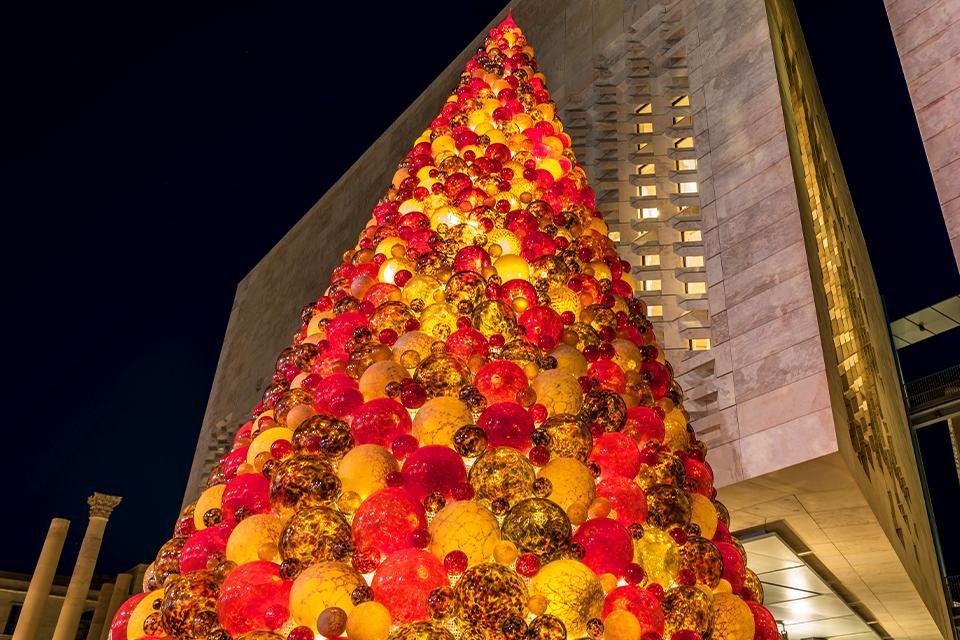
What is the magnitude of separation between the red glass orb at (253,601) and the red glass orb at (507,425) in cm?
77

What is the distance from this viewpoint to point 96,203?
75.5ft

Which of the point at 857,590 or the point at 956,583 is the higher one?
the point at 956,583

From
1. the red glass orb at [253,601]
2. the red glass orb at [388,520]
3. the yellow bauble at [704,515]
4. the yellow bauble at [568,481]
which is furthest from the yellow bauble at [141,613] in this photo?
the yellow bauble at [704,515]

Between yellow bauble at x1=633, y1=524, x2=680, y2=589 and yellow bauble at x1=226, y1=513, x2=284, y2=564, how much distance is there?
46.8 inches

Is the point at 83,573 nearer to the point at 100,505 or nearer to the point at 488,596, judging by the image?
the point at 100,505

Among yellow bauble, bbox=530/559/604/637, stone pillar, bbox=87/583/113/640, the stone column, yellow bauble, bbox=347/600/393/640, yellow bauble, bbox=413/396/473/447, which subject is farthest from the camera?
stone pillar, bbox=87/583/113/640

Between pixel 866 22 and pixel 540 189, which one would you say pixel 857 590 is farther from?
pixel 866 22

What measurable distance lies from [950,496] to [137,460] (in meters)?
31.2

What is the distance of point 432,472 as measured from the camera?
2.06 m

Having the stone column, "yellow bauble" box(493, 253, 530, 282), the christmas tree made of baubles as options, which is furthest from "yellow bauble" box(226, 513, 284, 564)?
the stone column

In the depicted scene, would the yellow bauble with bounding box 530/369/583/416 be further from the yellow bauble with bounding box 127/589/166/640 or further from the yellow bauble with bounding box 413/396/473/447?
the yellow bauble with bounding box 127/589/166/640

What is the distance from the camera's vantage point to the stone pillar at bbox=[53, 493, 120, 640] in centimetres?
1408

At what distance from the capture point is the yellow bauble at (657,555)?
2219 millimetres

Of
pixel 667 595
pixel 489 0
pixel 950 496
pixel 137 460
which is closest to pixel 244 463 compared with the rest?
pixel 667 595
